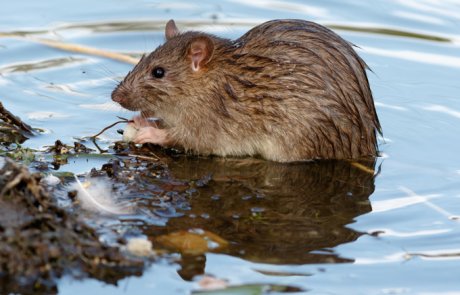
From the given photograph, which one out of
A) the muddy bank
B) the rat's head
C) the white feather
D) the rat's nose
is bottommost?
the muddy bank

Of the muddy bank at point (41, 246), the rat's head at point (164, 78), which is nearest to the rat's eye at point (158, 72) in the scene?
the rat's head at point (164, 78)

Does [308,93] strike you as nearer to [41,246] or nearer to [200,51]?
[200,51]

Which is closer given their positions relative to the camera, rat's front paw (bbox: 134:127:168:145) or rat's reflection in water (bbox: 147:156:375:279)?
rat's reflection in water (bbox: 147:156:375:279)

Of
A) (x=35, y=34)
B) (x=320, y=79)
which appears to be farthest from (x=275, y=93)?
(x=35, y=34)

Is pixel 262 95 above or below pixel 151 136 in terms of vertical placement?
above

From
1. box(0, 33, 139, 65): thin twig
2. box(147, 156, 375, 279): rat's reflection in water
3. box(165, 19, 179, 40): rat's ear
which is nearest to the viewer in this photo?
box(147, 156, 375, 279): rat's reflection in water

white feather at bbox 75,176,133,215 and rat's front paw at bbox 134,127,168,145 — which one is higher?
rat's front paw at bbox 134,127,168,145

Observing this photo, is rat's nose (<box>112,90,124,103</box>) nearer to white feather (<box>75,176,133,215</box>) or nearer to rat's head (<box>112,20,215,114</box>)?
rat's head (<box>112,20,215,114</box>)

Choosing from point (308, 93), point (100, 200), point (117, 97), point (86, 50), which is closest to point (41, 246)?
point (100, 200)

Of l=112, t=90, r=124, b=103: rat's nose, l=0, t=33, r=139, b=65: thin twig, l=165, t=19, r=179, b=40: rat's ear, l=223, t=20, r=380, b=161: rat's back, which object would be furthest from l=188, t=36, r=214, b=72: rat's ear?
l=0, t=33, r=139, b=65: thin twig
